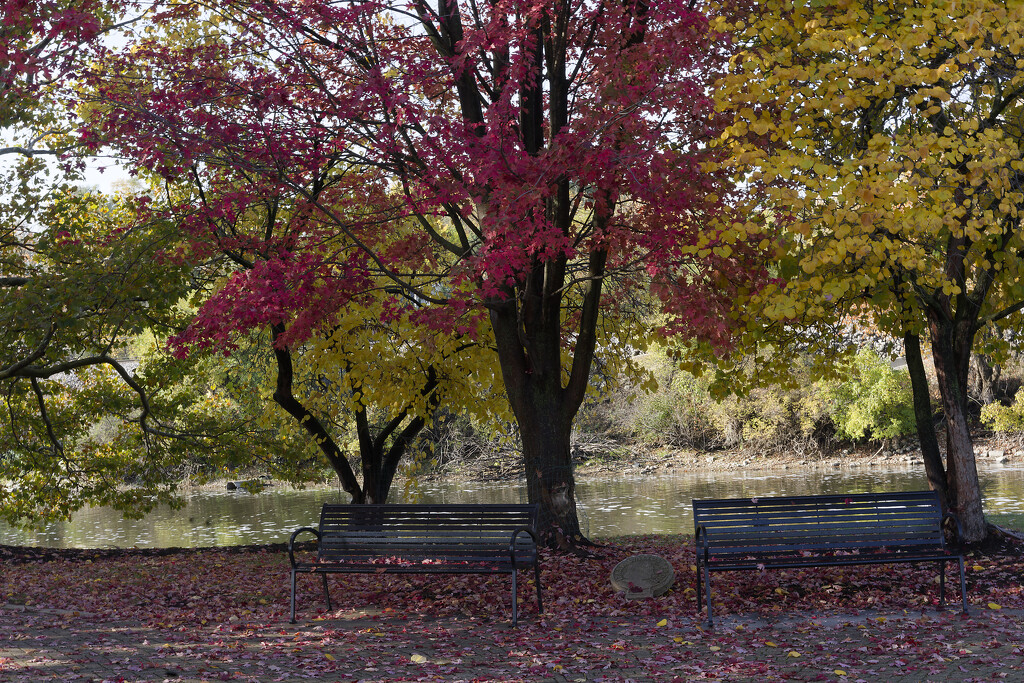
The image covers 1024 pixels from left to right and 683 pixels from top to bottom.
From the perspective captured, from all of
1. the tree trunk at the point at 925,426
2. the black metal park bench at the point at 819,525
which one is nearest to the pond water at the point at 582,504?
the tree trunk at the point at 925,426

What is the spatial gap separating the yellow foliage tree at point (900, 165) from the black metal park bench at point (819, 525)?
5.13ft

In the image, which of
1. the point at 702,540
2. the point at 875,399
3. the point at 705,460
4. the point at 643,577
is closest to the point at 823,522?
the point at 702,540

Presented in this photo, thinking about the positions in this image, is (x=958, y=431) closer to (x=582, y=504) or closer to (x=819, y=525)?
(x=819, y=525)

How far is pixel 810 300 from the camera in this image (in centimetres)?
755

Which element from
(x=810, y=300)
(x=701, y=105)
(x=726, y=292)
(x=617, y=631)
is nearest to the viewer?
(x=617, y=631)

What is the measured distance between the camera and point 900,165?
6.28 metres

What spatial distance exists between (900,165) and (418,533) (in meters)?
4.64

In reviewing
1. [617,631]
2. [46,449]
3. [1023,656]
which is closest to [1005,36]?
[1023,656]

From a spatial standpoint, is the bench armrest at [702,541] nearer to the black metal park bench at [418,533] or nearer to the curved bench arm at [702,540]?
the curved bench arm at [702,540]

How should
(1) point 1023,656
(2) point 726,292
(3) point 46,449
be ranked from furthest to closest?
(3) point 46,449 → (2) point 726,292 → (1) point 1023,656

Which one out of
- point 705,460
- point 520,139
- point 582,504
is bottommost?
point 582,504

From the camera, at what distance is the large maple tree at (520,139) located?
7434 millimetres

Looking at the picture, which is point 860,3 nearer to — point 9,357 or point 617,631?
point 617,631

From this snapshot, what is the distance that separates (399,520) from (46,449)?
27.4 ft
